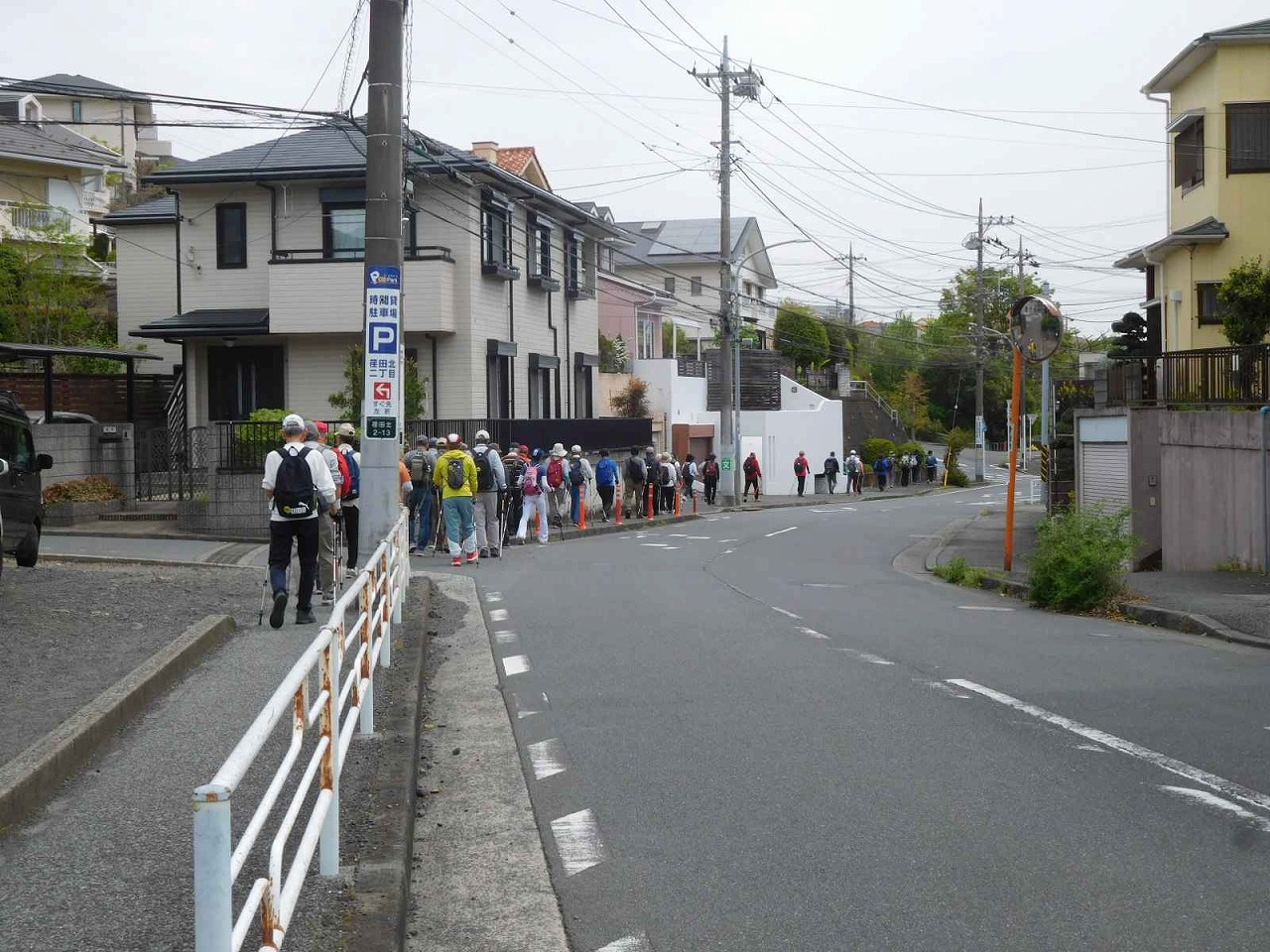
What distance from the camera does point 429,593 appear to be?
1619 centimetres

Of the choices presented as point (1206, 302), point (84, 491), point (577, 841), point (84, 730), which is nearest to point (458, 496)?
point (84, 491)

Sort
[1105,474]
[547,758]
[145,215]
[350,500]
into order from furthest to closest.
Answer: [145,215], [1105,474], [350,500], [547,758]

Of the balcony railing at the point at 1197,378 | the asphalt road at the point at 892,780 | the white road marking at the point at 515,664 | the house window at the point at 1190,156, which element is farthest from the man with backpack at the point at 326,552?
the house window at the point at 1190,156

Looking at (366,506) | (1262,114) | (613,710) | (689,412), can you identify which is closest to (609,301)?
(689,412)

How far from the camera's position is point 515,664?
11.2 metres

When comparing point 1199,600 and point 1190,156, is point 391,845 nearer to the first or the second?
point 1199,600

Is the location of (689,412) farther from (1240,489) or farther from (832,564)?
(1240,489)

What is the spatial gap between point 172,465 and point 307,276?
→ 23.8 ft

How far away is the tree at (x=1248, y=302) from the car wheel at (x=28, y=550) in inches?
655

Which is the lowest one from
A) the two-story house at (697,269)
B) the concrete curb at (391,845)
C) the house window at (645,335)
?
the concrete curb at (391,845)

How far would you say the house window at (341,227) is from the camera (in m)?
32.2

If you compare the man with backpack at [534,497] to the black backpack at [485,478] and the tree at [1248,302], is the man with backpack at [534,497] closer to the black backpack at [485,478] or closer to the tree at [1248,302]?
the black backpack at [485,478]

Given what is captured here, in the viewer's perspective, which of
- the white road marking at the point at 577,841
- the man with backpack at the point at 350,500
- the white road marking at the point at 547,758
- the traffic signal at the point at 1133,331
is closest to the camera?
the white road marking at the point at 577,841

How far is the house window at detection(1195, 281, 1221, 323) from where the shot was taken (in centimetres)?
2772
